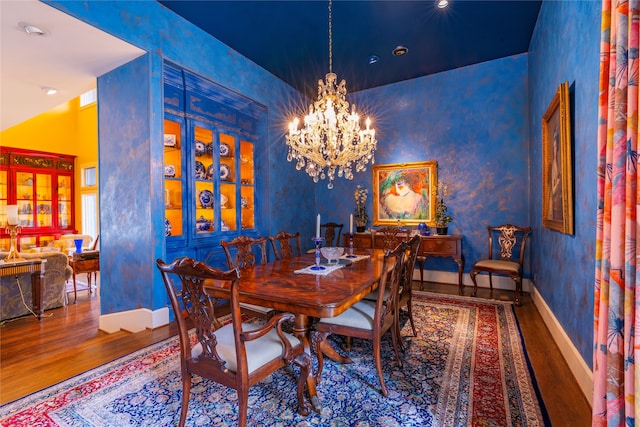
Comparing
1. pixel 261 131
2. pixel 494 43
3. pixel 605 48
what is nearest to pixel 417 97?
pixel 494 43

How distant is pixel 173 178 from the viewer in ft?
11.2

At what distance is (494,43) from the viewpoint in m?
4.07

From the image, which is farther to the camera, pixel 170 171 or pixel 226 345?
pixel 170 171

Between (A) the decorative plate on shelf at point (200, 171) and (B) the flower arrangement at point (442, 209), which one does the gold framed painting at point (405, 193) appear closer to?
(B) the flower arrangement at point (442, 209)

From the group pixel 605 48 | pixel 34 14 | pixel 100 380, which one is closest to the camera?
pixel 605 48

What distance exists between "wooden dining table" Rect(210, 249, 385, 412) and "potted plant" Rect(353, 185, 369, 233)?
275 centimetres

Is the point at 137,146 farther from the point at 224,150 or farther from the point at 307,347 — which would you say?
the point at 307,347

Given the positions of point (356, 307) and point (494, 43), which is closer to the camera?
point (356, 307)

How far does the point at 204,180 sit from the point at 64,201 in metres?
6.86

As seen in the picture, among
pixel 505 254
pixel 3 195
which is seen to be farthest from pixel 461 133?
pixel 3 195

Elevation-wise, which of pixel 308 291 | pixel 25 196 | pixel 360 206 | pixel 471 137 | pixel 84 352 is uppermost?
pixel 471 137

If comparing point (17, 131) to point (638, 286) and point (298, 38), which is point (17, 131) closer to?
point (298, 38)

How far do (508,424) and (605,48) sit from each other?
1.82 m

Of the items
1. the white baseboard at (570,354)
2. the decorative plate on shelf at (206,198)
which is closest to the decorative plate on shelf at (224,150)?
the decorative plate on shelf at (206,198)
